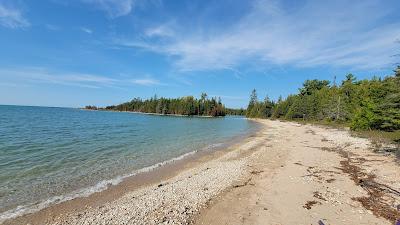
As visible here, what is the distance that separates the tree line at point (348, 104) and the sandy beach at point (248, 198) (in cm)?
577

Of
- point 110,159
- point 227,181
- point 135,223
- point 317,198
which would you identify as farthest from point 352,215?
point 110,159

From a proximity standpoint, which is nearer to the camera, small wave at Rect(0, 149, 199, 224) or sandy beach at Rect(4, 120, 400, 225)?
sandy beach at Rect(4, 120, 400, 225)

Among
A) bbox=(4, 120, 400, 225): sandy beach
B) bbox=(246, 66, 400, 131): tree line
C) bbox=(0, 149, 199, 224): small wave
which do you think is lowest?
bbox=(0, 149, 199, 224): small wave

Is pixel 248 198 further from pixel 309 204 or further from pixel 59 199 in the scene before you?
pixel 59 199

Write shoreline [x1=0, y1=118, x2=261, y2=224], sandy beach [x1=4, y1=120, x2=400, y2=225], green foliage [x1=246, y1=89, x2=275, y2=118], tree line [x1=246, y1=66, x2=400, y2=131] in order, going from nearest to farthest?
1. sandy beach [x1=4, y1=120, x2=400, y2=225]
2. shoreline [x1=0, y1=118, x2=261, y2=224]
3. tree line [x1=246, y1=66, x2=400, y2=131]
4. green foliage [x1=246, y1=89, x2=275, y2=118]

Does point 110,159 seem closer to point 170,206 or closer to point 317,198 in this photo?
point 170,206

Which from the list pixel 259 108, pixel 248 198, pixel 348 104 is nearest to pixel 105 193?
pixel 248 198

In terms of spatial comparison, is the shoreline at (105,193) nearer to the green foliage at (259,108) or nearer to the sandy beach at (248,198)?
the sandy beach at (248,198)

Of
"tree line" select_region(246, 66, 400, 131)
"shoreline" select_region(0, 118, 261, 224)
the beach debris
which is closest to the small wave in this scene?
"shoreline" select_region(0, 118, 261, 224)

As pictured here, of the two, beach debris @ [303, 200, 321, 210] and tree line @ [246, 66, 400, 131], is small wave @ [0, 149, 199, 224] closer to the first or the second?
beach debris @ [303, 200, 321, 210]

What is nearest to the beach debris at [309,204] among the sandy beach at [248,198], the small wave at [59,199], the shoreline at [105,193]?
the sandy beach at [248,198]

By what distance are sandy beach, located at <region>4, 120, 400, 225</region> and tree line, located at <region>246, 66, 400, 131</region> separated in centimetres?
577

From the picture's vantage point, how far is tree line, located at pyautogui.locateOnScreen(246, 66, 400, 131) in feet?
71.1

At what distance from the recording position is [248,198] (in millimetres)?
11812
